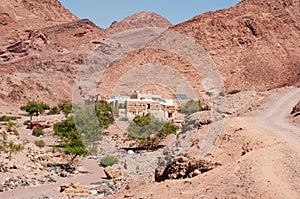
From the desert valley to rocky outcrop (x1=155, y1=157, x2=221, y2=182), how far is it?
3 cm

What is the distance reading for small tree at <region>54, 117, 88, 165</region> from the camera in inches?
898

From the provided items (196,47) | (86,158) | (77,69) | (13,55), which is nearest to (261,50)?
(196,47)

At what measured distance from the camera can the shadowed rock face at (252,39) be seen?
235ft

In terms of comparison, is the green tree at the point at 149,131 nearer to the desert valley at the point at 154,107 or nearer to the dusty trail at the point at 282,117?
the desert valley at the point at 154,107

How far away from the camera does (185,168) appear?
35.1 feet

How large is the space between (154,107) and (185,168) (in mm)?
30074

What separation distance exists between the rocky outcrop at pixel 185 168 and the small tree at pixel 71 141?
39.5 ft

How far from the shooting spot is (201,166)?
1041 centimetres

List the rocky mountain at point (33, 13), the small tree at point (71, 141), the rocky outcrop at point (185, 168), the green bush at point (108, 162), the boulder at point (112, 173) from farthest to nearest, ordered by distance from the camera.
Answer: the rocky mountain at point (33, 13), the green bush at point (108, 162), the small tree at point (71, 141), the boulder at point (112, 173), the rocky outcrop at point (185, 168)

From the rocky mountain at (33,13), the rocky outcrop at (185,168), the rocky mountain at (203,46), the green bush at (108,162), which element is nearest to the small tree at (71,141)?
the green bush at (108,162)

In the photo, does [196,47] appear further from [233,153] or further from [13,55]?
[233,153]

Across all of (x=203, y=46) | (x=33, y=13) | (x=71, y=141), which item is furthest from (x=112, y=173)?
(x=33, y=13)

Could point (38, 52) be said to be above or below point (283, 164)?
above

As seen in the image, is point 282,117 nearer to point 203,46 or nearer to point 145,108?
point 145,108
